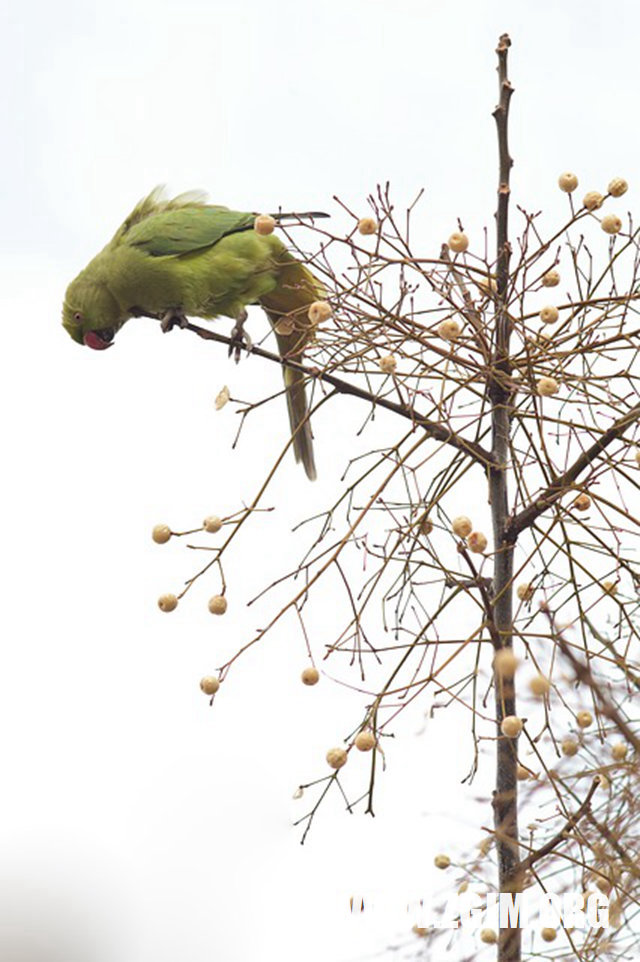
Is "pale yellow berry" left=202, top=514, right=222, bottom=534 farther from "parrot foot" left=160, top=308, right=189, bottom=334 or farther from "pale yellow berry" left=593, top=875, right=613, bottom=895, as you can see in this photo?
"parrot foot" left=160, top=308, right=189, bottom=334

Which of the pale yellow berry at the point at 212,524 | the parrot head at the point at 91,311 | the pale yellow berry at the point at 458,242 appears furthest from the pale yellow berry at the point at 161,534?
the parrot head at the point at 91,311

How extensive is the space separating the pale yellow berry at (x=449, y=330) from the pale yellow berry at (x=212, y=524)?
266 mm

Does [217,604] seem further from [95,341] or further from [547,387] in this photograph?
[95,341]

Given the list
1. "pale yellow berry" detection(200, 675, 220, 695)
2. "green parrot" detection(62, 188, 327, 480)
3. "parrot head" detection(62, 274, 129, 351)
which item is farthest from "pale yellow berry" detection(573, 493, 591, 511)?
"parrot head" detection(62, 274, 129, 351)

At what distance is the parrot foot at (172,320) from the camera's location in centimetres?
210

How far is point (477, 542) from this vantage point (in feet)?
3.38

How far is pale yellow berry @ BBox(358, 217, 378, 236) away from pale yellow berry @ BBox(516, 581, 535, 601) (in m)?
0.35

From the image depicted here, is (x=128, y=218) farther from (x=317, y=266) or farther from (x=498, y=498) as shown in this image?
(x=498, y=498)

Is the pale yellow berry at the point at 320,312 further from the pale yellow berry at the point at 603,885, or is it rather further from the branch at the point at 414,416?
the pale yellow berry at the point at 603,885

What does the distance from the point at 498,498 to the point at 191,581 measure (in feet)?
0.91

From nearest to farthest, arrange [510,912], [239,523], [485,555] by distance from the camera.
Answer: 1. [510,912]
2. [485,555]
3. [239,523]

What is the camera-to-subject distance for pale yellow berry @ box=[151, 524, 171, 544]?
1168 mm

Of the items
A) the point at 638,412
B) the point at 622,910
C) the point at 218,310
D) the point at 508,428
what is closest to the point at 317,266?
the point at 508,428

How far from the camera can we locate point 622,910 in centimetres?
80
